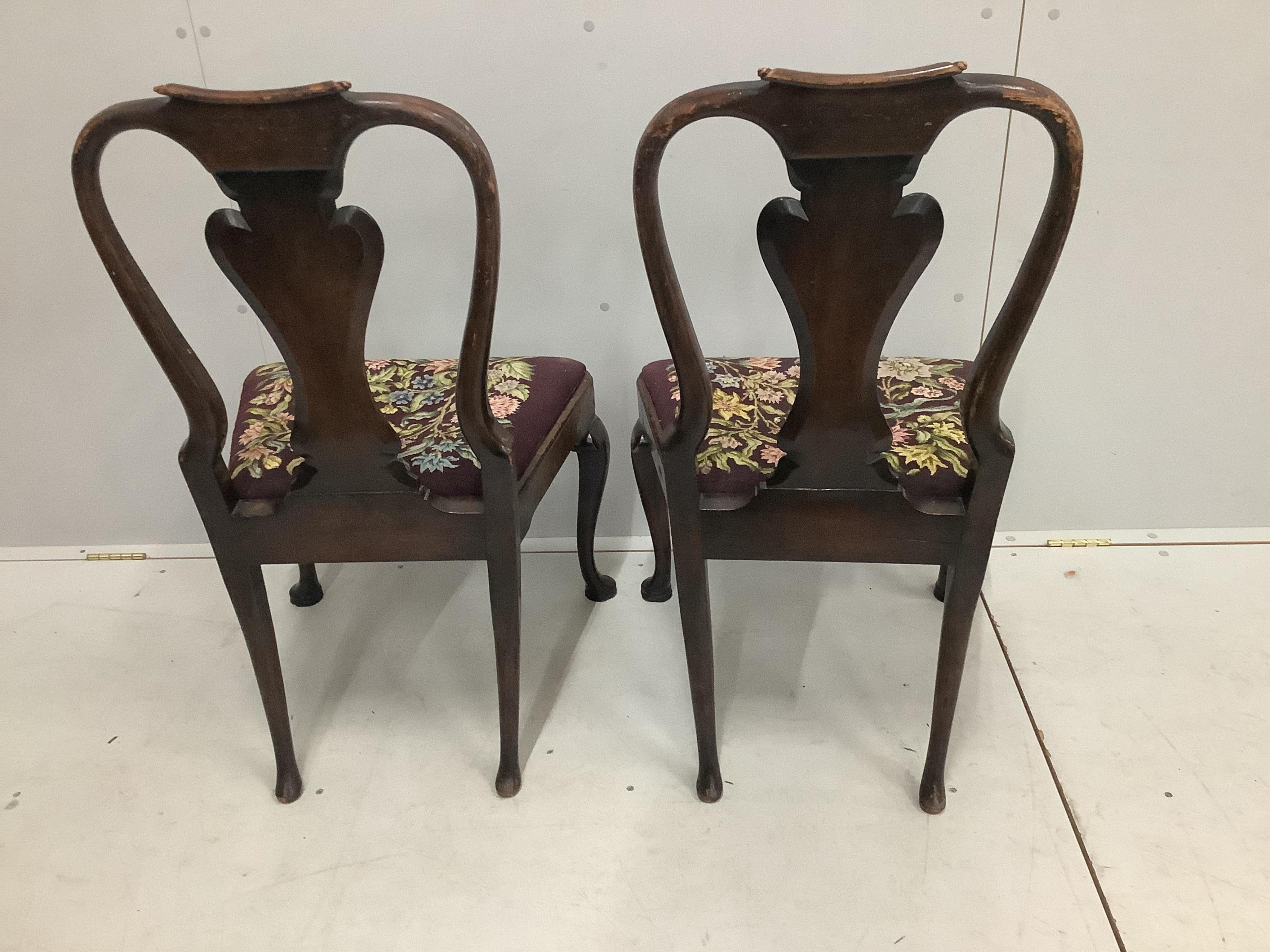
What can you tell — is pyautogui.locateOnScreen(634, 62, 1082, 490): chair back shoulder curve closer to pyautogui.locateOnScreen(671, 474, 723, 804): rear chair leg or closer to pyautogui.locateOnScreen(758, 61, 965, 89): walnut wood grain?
pyautogui.locateOnScreen(758, 61, 965, 89): walnut wood grain

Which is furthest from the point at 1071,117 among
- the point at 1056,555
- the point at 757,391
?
the point at 1056,555

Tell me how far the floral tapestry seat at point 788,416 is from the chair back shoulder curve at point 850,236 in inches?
1.9

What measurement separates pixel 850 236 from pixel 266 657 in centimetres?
99

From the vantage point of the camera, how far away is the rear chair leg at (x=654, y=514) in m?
1.43

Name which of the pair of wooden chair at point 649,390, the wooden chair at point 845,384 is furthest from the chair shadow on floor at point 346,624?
the wooden chair at point 845,384

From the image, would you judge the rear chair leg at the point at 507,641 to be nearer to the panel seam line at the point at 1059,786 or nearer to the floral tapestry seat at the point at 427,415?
the floral tapestry seat at the point at 427,415

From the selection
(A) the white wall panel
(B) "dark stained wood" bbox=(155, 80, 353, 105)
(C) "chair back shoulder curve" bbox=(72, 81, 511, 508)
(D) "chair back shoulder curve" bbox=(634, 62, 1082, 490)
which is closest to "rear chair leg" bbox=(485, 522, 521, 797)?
(C) "chair back shoulder curve" bbox=(72, 81, 511, 508)

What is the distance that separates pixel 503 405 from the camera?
1264 mm

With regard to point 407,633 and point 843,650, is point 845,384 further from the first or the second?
point 407,633

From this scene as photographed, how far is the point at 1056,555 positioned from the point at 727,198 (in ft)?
3.33

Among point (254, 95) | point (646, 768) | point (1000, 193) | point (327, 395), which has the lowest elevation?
point (646, 768)

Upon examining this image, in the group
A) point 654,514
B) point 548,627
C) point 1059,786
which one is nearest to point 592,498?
point 654,514

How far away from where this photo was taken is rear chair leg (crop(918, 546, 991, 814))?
3.63ft

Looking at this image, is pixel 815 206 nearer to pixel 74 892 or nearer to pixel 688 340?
pixel 688 340
